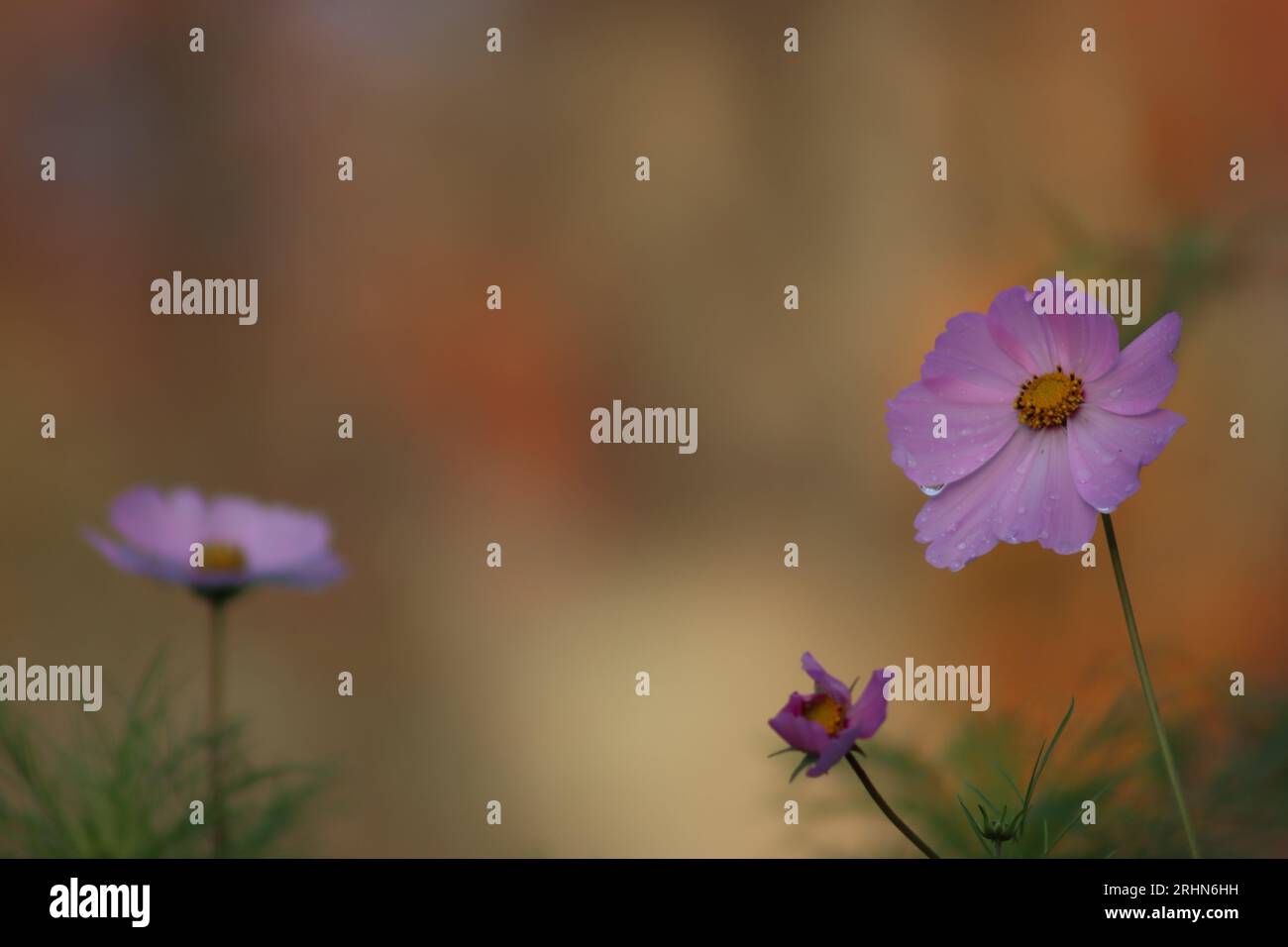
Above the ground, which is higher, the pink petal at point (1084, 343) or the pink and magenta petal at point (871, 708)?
the pink petal at point (1084, 343)

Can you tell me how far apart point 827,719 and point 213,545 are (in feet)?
0.90

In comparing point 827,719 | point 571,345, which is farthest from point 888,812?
point 571,345

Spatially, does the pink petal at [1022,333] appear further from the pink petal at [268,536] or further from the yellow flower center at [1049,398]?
the pink petal at [268,536]

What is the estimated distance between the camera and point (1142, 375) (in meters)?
0.30

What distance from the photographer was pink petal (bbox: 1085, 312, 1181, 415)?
0.97 ft

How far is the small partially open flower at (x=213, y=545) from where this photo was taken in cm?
33

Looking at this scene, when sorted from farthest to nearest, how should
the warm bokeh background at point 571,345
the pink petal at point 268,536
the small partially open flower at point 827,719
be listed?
the warm bokeh background at point 571,345 < the pink petal at point 268,536 < the small partially open flower at point 827,719

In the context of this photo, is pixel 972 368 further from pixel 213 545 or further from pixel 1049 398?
pixel 213 545

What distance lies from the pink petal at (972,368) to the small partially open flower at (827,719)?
0.28 feet

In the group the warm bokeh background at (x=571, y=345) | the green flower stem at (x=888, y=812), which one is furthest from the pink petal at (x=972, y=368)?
the warm bokeh background at (x=571, y=345)

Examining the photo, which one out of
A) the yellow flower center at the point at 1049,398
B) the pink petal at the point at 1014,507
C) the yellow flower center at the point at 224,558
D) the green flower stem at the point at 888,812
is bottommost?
the green flower stem at the point at 888,812

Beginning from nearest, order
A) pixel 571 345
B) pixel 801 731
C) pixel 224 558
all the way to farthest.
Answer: pixel 801 731
pixel 224 558
pixel 571 345
